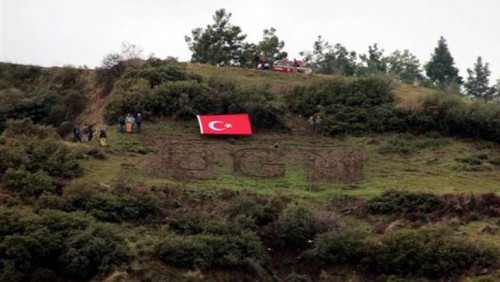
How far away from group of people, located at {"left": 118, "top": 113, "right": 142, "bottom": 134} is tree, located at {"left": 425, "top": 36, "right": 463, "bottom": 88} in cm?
4716

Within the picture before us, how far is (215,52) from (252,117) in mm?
19085

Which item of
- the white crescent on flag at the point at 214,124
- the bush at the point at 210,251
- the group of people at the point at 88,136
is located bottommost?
the bush at the point at 210,251

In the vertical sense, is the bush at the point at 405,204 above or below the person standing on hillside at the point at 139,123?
below

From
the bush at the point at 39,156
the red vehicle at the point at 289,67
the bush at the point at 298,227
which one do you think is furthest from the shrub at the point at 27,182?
the red vehicle at the point at 289,67

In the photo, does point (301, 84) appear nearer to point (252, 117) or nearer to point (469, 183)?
point (252, 117)

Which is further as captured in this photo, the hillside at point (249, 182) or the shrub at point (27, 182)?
the shrub at point (27, 182)

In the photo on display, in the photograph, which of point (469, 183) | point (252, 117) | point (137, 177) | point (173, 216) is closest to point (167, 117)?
point (252, 117)

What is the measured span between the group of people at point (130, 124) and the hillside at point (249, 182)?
2.04ft

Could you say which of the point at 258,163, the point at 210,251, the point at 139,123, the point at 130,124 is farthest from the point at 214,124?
the point at 210,251

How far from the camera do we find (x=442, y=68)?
308 ft

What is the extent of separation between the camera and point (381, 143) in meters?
54.1

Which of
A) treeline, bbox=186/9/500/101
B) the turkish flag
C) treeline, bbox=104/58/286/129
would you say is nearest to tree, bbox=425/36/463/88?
treeline, bbox=186/9/500/101

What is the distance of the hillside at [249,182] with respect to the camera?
38.3m

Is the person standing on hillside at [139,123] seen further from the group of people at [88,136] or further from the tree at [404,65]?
the tree at [404,65]
